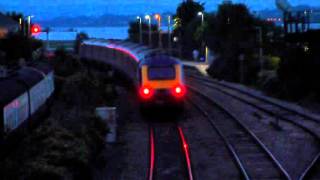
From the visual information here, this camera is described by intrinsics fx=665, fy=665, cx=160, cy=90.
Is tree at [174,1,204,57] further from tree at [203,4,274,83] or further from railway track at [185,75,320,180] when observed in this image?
railway track at [185,75,320,180]

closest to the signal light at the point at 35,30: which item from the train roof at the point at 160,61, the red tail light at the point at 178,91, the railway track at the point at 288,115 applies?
the railway track at the point at 288,115

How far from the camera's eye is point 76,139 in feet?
55.4

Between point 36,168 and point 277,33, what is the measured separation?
206 feet

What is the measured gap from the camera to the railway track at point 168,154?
1755 cm

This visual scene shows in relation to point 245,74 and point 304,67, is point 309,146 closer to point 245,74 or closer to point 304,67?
point 304,67

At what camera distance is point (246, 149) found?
68.3 ft

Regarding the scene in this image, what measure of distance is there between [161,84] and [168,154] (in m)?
8.00

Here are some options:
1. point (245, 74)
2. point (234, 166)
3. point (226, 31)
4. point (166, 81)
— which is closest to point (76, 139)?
point (234, 166)

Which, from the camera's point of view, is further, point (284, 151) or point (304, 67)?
point (304, 67)

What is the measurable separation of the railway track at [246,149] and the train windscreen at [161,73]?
239cm

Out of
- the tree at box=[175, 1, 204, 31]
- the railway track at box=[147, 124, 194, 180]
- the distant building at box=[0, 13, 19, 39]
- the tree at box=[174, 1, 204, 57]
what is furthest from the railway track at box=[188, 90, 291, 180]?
the tree at box=[175, 1, 204, 31]

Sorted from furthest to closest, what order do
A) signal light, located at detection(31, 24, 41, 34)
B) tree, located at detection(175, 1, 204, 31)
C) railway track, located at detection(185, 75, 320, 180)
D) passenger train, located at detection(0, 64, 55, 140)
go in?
tree, located at detection(175, 1, 204, 31), signal light, located at detection(31, 24, 41, 34), railway track, located at detection(185, 75, 320, 180), passenger train, located at detection(0, 64, 55, 140)

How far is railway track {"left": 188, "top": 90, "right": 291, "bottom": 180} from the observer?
17.2m

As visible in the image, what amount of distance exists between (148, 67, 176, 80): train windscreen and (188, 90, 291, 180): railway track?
2.39m
